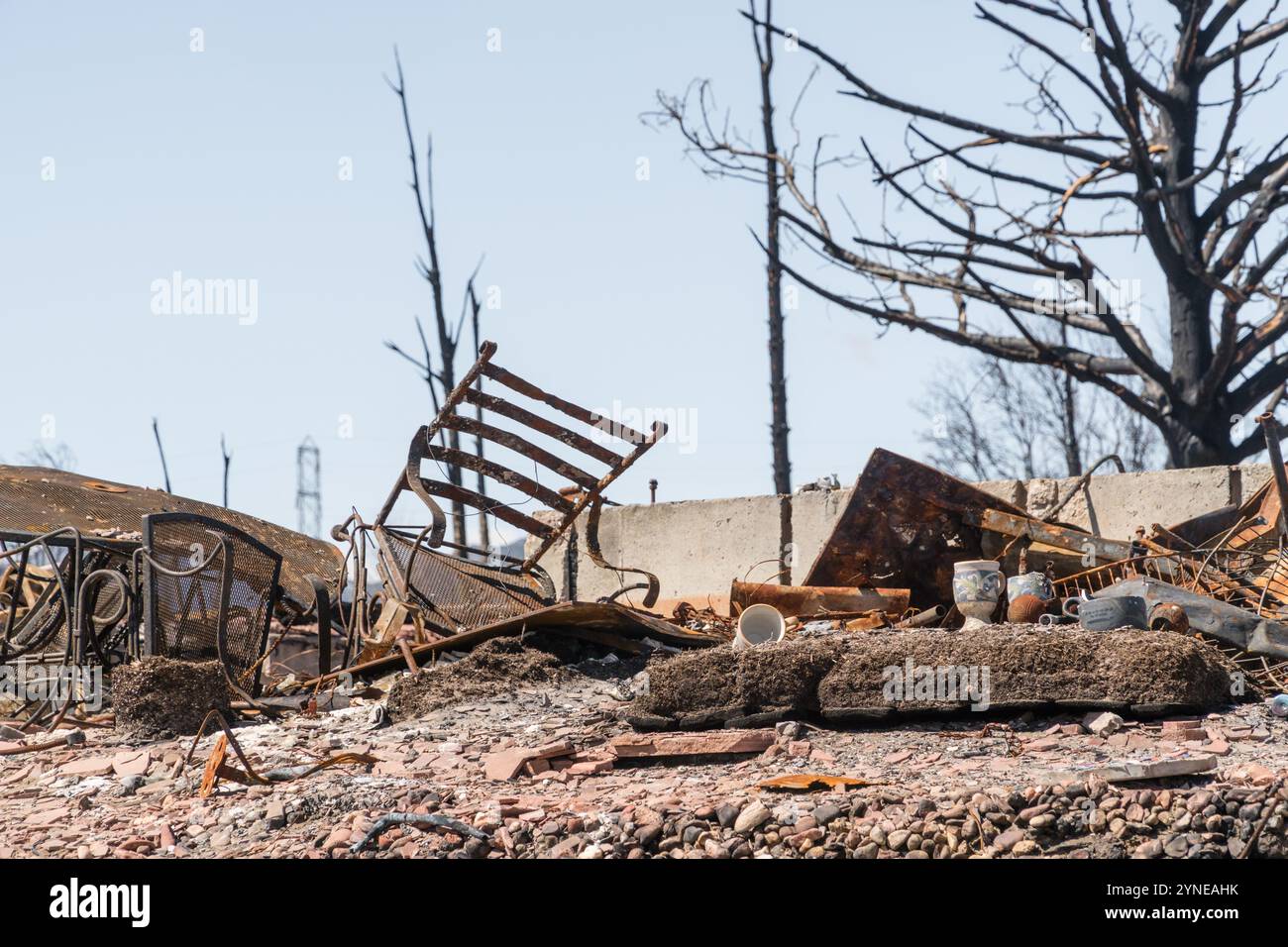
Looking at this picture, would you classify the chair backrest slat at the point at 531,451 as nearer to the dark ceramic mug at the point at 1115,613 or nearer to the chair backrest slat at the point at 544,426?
the chair backrest slat at the point at 544,426

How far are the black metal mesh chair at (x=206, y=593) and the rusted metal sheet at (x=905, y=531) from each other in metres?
3.06

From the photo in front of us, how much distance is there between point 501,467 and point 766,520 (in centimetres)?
Answer: 207

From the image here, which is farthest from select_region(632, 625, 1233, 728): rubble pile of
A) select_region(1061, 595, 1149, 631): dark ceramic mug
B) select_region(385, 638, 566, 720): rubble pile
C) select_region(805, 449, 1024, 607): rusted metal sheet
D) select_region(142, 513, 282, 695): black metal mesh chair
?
select_region(142, 513, 282, 695): black metal mesh chair

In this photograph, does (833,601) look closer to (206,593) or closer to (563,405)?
(563,405)

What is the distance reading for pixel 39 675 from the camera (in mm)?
7172

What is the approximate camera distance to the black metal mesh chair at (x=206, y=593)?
269 inches

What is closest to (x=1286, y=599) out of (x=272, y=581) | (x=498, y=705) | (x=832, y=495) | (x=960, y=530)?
(x=960, y=530)

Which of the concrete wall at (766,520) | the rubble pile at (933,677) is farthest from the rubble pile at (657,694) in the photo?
the concrete wall at (766,520)

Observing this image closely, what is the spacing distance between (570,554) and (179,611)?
3.79 m

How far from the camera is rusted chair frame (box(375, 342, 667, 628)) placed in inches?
312

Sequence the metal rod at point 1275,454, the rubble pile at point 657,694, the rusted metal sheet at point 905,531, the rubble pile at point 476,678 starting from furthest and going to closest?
the rusted metal sheet at point 905,531 < the rubble pile at point 476,678 < the metal rod at point 1275,454 < the rubble pile at point 657,694

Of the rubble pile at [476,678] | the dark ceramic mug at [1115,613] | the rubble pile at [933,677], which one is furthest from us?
the rubble pile at [476,678]

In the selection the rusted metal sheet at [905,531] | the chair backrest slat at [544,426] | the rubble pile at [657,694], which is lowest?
the rubble pile at [657,694]
